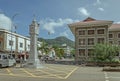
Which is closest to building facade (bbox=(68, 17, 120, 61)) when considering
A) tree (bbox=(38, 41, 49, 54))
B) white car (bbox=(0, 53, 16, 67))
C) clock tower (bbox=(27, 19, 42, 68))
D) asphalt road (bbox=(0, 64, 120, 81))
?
tree (bbox=(38, 41, 49, 54))

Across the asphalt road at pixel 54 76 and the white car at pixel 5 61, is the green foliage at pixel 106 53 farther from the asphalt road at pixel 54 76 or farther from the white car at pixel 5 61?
the asphalt road at pixel 54 76

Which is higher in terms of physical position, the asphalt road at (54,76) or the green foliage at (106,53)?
the green foliage at (106,53)

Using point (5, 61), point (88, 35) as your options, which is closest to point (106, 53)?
point (88, 35)

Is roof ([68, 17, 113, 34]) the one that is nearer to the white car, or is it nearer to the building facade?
the building facade

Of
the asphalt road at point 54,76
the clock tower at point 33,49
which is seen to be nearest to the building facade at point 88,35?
the clock tower at point 33,49

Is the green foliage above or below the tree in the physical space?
below

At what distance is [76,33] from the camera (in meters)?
73.2

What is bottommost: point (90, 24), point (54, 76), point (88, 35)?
point (54, 76)

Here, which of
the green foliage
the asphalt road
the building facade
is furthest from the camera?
the building facade

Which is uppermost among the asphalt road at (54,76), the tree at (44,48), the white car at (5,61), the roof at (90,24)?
the roof at (90,24)

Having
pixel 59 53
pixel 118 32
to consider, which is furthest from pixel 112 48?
pixel 59 53

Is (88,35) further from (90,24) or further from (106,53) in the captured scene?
(106,53)

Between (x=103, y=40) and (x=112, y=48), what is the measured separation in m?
15.0

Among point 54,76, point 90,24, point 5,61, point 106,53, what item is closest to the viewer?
point 54,76
